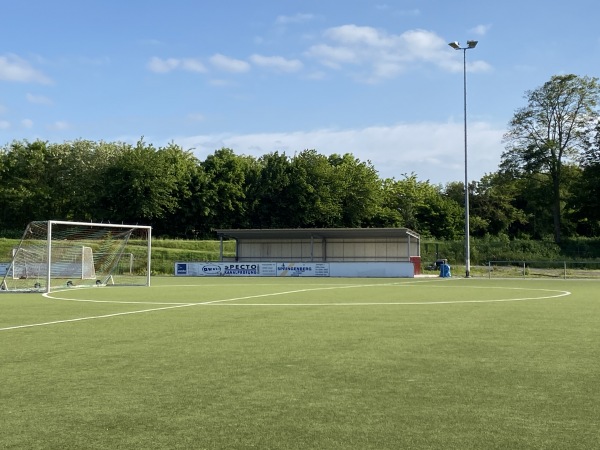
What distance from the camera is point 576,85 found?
7406 centimetres

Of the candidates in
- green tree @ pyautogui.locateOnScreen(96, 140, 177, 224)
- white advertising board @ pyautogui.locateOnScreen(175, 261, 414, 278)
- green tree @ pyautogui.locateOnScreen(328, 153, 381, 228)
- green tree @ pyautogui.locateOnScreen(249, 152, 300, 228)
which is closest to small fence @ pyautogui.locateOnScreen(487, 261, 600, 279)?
white advertising board @ pyautogui.locateOnScreen(175, 261, 414, 278)

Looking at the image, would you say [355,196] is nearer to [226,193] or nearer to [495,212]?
[226,193]

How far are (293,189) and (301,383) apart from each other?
75970 millimetres

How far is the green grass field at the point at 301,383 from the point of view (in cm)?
511

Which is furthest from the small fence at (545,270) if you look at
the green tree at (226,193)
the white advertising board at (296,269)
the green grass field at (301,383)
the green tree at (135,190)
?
the green tree at (135,190)

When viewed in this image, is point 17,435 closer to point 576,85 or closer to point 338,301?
point 338,301

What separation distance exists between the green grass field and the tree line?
2504 inches

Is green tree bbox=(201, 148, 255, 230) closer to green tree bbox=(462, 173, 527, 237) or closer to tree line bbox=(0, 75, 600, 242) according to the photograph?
tree line bbox=(0, 75, 600, 242)

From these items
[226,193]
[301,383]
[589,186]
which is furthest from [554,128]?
[301,383]

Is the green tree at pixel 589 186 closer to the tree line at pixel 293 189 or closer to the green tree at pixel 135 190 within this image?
the tree line at pixel 293 189

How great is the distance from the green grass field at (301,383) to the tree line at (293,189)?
63598 mm

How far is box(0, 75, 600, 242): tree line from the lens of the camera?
7456cm

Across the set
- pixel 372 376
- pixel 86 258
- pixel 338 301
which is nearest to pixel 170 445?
pixel 372 376

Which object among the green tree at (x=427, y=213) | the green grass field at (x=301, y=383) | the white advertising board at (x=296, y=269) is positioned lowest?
the green grass field at (x=301, y=383)
